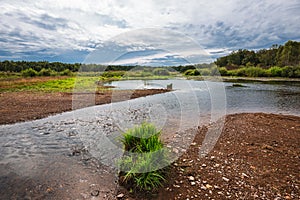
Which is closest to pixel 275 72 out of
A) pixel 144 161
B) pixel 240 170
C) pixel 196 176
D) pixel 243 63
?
pixel 243 63

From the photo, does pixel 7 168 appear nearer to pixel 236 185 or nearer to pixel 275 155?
pixel 236 185

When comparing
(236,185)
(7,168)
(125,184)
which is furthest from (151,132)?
(7,168)

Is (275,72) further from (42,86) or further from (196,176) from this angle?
(196,176)

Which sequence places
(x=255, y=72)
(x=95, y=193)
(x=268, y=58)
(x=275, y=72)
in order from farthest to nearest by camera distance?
(x=268, y=58) < (x=255, y=72) < (x=275, y=72) < (x=95, y=193)

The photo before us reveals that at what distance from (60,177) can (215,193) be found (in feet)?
12.1

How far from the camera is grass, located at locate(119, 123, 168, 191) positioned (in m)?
4.01

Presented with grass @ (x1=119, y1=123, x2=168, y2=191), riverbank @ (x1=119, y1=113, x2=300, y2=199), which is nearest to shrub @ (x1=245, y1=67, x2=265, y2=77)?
riverbank @ (x1=119, y1=113, x2=300, y2=199)

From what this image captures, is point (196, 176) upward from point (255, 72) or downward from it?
downward

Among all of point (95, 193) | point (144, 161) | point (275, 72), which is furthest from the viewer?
point (275, 72)

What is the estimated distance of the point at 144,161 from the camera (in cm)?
409

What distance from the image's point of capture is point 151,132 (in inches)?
202

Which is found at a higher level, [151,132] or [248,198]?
[151,132]

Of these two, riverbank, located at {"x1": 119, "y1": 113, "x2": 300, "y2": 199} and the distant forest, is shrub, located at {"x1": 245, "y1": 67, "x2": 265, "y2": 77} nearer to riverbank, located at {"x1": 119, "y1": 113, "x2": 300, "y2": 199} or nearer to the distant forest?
the distant forest

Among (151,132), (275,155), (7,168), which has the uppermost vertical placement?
(151,132)
